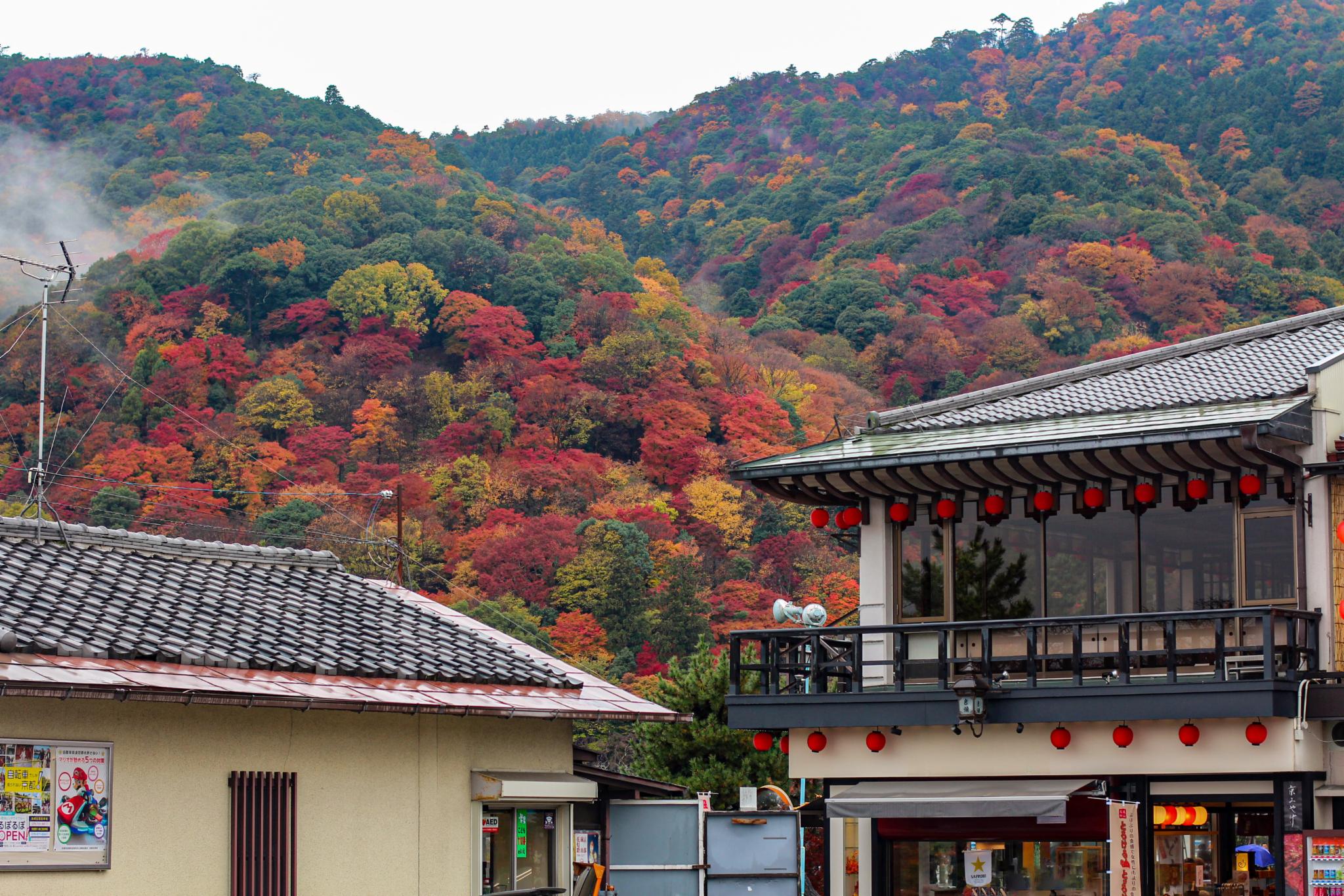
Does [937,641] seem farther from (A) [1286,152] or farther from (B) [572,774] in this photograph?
(A) [1286,152]

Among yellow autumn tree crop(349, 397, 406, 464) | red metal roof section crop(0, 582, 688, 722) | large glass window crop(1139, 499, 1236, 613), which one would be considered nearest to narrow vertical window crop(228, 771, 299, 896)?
red metal roof section crop(0, 582, 688, 722)

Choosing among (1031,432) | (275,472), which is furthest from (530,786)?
(275,472)

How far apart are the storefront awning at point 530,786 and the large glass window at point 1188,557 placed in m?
6.39

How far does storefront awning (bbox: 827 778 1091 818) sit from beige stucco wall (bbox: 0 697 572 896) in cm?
330

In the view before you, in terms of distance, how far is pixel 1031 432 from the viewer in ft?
60.5

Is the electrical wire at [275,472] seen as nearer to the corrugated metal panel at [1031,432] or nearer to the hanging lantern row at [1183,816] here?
the corrugated metal panel at [1031,432]

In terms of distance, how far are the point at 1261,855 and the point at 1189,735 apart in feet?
4.39

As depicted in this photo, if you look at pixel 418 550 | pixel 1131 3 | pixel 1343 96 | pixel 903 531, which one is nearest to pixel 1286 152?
→ pixel 1343 96

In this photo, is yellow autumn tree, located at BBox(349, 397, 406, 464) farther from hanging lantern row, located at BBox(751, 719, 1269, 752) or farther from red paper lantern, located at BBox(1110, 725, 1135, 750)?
red paper lantern, located at BBox(1110, 725, 1135, 750)

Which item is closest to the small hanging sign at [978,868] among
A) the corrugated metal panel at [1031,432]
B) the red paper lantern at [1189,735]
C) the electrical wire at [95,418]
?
the red paper lantern at [1189,735]

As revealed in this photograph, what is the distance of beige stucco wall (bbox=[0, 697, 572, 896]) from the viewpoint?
41.3 feet

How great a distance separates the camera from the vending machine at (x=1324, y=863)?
15719mm

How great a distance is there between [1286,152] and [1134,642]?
244 feet

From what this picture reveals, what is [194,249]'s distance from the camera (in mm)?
79500
